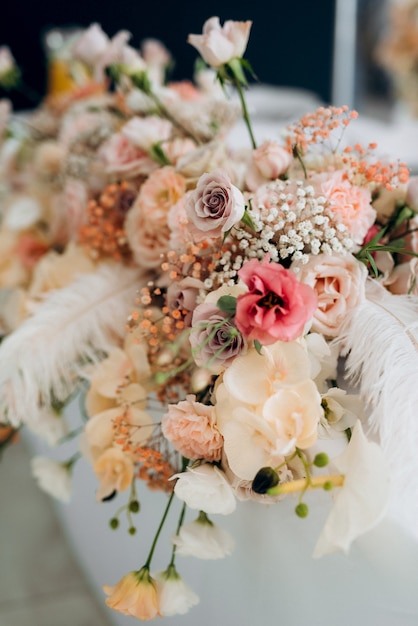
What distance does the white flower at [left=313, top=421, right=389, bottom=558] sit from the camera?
57 cm

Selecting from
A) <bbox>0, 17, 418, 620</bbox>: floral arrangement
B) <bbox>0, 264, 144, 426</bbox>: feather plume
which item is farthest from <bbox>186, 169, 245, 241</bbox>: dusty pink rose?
<bbox>0, 264, 144, 426</bbox>: feather plume

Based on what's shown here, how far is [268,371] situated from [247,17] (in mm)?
2184

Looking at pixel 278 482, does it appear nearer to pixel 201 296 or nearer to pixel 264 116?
pixel 201 296

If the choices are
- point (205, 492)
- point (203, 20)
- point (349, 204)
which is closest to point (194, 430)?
point (205, 492)

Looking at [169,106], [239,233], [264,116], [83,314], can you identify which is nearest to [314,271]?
[239,233]

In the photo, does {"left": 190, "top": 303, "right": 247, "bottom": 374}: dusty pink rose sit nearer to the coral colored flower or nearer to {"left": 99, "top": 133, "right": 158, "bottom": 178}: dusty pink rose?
the coral colored flower

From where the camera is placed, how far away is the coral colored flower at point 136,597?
0.71m

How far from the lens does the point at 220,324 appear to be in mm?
628

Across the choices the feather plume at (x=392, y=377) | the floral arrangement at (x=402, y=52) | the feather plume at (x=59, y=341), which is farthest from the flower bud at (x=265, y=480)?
the floral arrangement at (x=402, y=52)

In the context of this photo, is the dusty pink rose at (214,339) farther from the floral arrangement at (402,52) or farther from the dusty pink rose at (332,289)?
the floral arrangement at (402,52)

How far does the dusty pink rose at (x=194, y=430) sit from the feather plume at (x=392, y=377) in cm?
16

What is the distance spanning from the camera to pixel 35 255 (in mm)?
1391

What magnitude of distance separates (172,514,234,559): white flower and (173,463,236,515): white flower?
0.07m

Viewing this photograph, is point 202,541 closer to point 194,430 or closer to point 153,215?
point 194,430
